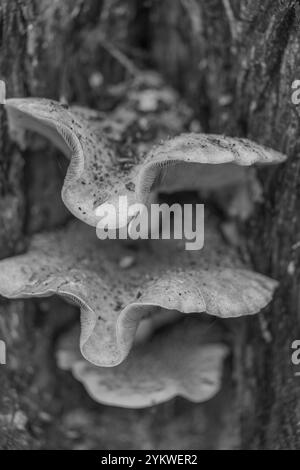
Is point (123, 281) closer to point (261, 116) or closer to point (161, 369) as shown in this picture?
point (161, 369)

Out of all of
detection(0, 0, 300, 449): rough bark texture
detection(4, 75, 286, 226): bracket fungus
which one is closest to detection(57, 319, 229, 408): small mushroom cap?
detection(0, 0, 300, 449): rough bark texture

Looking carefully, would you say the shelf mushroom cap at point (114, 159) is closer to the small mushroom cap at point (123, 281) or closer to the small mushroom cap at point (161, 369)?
the small mushroom cap at point (123, 281)

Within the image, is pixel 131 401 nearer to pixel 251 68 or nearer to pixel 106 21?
pixel 251 68

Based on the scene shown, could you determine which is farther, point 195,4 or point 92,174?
point 195,4

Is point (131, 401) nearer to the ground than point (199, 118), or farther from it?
nearer to the ground

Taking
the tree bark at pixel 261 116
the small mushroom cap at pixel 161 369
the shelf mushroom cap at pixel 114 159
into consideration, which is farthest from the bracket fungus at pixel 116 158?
the small mushroom cap at pixel 161 369
